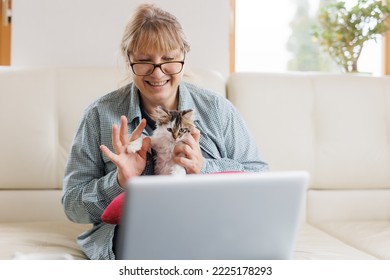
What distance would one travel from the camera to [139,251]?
25.1 inches

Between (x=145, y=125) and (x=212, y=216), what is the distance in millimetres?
325

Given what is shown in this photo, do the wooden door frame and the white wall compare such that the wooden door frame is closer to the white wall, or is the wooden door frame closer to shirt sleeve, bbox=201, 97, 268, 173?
the white wall

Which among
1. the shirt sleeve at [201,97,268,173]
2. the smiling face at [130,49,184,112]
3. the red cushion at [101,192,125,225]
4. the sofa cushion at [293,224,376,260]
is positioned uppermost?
the smiling face at [130,49,184,112]

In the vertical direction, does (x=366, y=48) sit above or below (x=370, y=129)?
above

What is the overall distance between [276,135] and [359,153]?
208 mm

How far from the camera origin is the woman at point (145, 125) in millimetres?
947

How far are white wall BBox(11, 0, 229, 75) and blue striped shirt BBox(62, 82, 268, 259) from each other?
316 mm

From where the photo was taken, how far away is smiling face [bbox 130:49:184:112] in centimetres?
95

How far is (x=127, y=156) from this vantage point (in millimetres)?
853

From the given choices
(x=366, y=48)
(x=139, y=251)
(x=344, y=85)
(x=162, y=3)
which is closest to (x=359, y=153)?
(x=344, y=85)

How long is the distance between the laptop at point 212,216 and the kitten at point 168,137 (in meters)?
0.23

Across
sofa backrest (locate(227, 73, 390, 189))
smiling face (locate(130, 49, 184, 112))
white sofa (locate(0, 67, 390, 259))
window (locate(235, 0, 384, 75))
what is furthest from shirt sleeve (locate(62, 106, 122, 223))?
window (locate(235, 0, 384, 75))

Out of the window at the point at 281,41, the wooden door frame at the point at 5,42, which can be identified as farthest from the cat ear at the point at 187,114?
the wooden door frame at the point at 5,42
